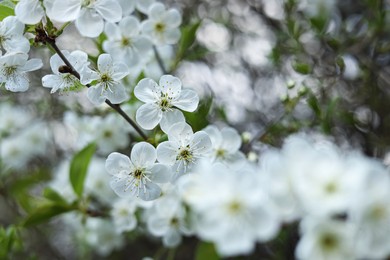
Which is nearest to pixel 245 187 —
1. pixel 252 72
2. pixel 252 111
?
pixel 252 111

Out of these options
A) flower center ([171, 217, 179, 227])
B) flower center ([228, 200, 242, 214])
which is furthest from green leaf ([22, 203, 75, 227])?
flower center ([228, 200, 242, 214])

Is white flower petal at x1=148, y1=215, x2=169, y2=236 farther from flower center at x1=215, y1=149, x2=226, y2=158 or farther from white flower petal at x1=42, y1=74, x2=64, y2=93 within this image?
white flower petal at x1=42, y1=74, x2=64, y2=93

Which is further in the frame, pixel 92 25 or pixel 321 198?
pixel 92 25

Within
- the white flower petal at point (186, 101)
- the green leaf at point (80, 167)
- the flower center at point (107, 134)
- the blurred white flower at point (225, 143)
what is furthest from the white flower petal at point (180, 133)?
the flower center at point (107, 134)

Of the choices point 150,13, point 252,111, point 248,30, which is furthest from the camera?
point 248,30

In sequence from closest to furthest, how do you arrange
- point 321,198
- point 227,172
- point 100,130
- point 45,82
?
point 321,198
point 227,172
point 45,82
point 100,130

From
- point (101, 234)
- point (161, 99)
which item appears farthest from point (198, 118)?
point (101, 234)

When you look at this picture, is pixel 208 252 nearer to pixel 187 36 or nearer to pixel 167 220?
pixel 167 220

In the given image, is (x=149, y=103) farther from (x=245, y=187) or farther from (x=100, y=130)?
(x=100, y=130)
